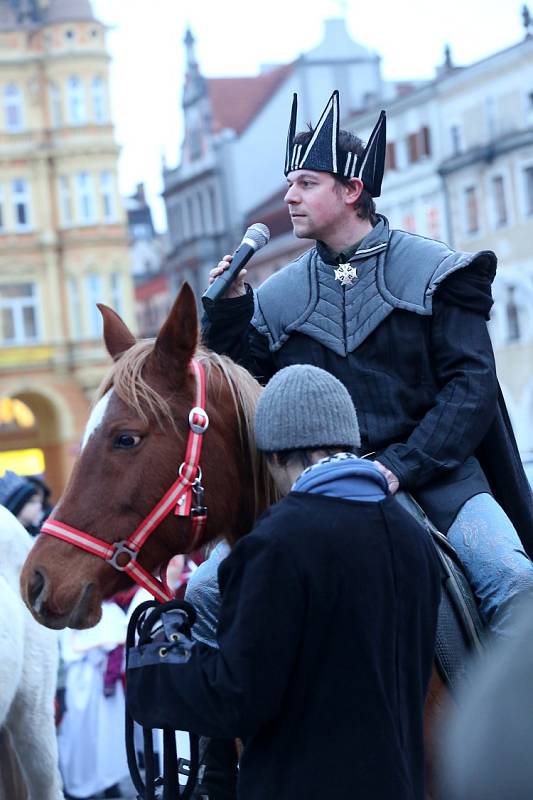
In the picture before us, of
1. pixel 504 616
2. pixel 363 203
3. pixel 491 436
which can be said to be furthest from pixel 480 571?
pixel 363 203

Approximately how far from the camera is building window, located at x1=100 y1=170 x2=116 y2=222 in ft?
151

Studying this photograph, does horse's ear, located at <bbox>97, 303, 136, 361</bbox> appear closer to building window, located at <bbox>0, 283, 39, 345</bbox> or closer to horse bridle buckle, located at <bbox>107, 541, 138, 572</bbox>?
horse bridle buckle, located at <bbox>107, 541, 138, 572</bbox>

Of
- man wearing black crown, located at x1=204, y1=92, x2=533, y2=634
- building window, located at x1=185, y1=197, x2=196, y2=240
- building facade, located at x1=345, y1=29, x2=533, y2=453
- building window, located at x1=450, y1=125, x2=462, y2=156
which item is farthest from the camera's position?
building window, located at x1=185, y1=197, x2=196, y2=240

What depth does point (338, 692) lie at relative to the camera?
10.4ft

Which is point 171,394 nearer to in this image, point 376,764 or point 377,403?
point 377,403

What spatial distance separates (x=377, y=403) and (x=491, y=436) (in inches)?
15.3

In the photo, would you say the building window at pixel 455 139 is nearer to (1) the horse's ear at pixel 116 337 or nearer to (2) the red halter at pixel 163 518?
(1) the horse's ear at pixel 116 337

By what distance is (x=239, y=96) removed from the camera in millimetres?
59656

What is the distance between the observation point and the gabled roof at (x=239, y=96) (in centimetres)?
5809

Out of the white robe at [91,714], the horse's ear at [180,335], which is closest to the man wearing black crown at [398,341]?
the horse's ear at [180,335]

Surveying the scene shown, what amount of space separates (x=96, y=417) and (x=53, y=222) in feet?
142

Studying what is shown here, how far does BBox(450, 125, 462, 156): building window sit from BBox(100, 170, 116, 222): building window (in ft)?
36.3

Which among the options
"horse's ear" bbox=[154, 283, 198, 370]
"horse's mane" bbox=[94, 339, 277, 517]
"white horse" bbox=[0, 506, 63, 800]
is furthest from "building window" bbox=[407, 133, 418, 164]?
"horse's ear" bbox=[154, 283, 198, 370]

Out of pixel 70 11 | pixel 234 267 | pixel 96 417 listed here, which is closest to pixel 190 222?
pixel 70 11
